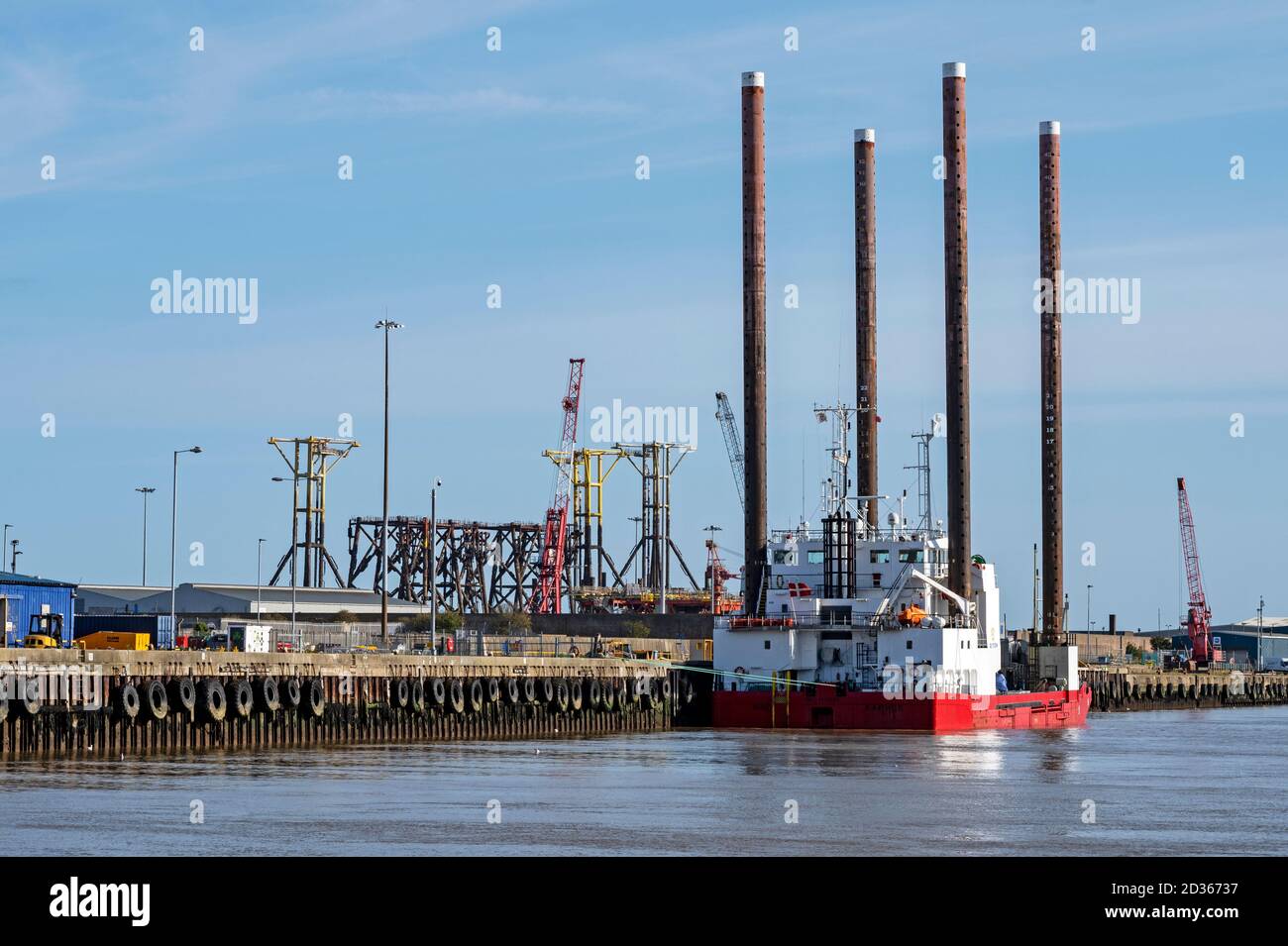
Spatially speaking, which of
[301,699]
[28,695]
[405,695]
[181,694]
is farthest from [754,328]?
[28,695]

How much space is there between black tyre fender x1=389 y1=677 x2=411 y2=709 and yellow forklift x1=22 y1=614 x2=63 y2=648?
40.1ft

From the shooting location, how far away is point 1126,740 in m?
82.2

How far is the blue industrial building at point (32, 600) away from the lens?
8544cm

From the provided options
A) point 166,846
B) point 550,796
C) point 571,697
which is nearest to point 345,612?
point 571,697

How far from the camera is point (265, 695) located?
6197cm

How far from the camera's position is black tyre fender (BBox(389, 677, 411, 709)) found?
69812 millimetres

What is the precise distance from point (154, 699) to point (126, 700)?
132 centimetres

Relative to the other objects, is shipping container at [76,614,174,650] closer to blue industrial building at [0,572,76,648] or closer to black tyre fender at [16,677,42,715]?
blue industrial building at [0,572,76,648]

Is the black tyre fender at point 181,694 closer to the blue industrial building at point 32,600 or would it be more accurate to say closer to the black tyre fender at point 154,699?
the black tyre fender at point 154,699

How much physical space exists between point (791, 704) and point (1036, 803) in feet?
104

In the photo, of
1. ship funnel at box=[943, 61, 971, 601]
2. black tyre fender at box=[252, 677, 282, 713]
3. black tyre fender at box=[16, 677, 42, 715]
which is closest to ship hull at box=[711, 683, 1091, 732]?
ship funnel at box=[943, 61, 971, 601]

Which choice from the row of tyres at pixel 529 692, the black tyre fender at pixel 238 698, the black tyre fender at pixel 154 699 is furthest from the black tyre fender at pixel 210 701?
the row of tyres at pixel 529 692
